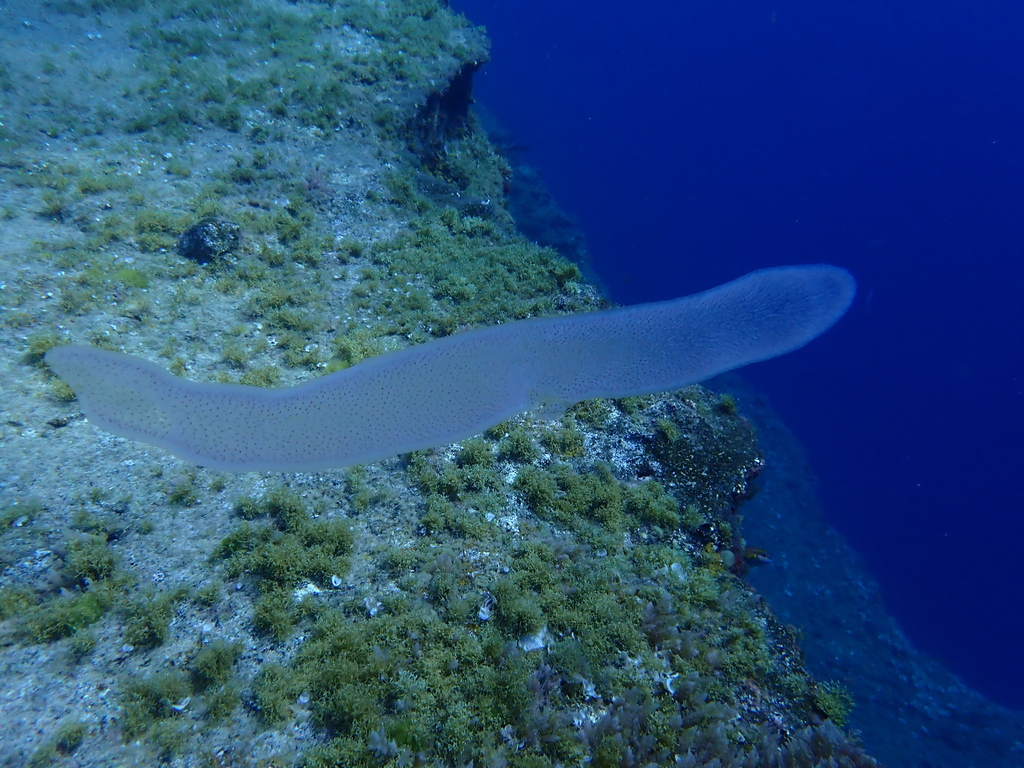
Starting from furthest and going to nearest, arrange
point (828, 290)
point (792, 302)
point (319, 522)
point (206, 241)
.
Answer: point (828, 290)
point (792, 302)
point (206, 241)
point (319, 522)

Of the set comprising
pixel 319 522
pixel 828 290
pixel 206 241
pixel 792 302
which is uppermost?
pixel 828 290

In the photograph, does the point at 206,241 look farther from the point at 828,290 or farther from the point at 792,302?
the point at 828,290

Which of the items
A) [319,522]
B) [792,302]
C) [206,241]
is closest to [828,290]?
[792,302]

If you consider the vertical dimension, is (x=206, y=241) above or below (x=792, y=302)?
below

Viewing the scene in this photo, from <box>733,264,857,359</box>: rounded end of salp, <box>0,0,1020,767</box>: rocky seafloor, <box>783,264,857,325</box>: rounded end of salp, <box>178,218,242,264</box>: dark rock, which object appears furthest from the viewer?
<box>783,264,857,325</box>: rounded end of salp

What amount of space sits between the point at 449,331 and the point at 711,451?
3386 mm

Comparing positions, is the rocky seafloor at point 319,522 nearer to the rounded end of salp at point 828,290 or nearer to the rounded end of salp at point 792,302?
the rounded end of salp at point 792,302

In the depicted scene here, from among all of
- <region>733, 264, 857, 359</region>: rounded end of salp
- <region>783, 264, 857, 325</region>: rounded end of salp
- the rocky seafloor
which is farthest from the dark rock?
<region>783, 264, 857, 325</region>: rounded end of salp

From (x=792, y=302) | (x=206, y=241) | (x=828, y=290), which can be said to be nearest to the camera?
(x=206, y=241)

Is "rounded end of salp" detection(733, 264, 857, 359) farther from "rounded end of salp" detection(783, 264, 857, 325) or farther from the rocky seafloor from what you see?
the rocky seafloor

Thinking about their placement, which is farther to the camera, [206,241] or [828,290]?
[828,290]

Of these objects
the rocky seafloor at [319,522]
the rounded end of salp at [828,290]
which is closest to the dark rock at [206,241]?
the rocky seafloor at [319,522]

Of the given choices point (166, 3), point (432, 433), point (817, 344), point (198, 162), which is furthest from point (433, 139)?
point (817, 344)

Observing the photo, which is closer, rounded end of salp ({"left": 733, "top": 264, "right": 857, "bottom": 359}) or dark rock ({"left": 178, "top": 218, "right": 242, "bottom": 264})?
dark rock ({"left": 178, "top": 218, "right": 242, "bottom": 264})
